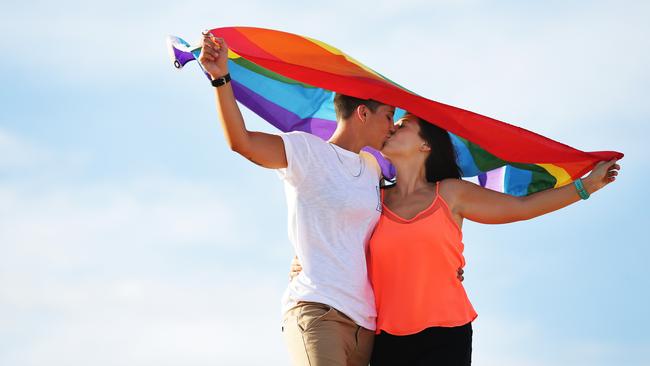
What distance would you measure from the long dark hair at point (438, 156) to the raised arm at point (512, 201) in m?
0.26

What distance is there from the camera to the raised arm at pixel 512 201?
5.85 meters

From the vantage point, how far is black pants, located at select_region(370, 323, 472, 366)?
5414mm

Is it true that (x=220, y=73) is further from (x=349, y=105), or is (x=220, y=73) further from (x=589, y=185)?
(x=589, y=185)

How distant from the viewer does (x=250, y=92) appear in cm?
656

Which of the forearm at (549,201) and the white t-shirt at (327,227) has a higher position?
the forearm at (549,201)

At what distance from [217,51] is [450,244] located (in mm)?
1850

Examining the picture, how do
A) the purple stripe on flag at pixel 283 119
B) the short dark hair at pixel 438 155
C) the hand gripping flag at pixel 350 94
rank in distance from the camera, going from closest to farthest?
1. the hand gripping flag at pixel 350 94
2. the short dark hair at pixel 438 155
3. the purple stripe on flag at pixel 283 119

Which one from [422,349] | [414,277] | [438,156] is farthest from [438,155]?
[422,349]

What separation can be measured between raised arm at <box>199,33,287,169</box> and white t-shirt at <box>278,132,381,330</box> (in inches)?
6.6

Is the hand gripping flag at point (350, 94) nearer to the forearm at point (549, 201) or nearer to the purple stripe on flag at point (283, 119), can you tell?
the purple stripe on flag at point (283, 119)

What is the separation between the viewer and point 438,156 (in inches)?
243

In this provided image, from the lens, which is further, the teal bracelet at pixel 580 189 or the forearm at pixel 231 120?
the teal bracelet at pixel 580 189

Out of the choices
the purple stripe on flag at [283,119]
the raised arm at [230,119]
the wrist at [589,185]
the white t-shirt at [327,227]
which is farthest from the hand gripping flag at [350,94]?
the white t-shirt at [327,227]

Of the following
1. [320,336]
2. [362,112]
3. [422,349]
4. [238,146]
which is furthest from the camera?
[362,112]
